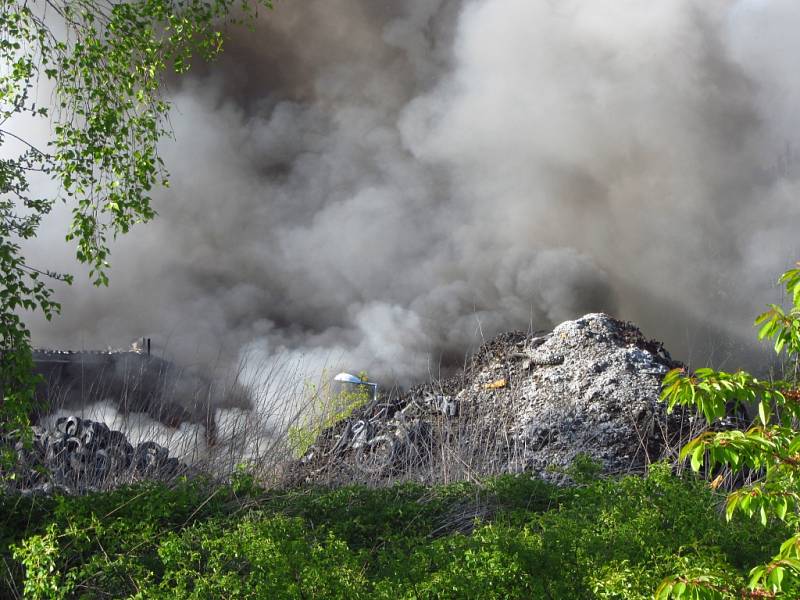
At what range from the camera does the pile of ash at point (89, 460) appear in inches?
189

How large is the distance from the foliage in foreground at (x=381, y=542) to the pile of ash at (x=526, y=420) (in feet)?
2.55

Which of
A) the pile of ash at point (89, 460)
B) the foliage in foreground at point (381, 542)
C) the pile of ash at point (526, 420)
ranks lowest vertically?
the foliage in foreground at point (381, 542)

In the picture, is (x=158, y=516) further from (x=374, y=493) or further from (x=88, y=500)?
(x=374, y=493)

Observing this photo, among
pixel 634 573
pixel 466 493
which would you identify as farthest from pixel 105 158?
pixel 634 573

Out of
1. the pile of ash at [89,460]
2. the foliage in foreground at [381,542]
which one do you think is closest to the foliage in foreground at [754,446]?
the foliage in foreground at [381,542]

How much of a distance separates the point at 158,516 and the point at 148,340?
14.7 ft

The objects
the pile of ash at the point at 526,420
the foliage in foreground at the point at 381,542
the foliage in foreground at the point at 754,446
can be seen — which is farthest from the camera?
the pile of ash at the point at 526,420

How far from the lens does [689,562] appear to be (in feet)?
8.05

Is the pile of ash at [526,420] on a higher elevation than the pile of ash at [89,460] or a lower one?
higher

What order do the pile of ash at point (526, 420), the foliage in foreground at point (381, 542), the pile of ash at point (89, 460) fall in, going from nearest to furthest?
the foliage in foreground at point (381, 542) < the pile of ash at point (89, 460) < the pile of ash at point (526, 420)

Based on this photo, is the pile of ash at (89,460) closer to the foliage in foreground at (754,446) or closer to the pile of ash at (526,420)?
the pile of ash at (526,420)

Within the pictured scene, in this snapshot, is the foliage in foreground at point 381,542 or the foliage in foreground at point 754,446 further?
the foliage in foreground at point 381,542

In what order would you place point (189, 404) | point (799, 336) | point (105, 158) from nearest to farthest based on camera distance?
1. point (799, 336)
2. point (105, 158)
3. point (189, 404)

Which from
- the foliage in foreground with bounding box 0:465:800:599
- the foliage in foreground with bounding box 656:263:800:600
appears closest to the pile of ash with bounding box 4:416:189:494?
the foliage in foreground with bounding box 0:465:800:599
